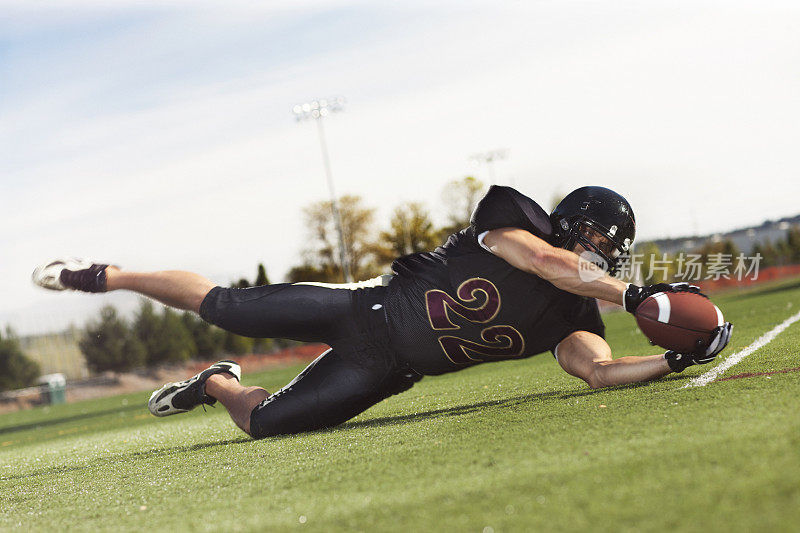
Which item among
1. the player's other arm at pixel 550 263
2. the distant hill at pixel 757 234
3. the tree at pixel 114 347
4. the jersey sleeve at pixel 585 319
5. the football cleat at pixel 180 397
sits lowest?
the distant hill at pixel 757 234

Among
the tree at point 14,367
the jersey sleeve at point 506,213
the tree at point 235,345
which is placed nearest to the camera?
the jersey sleeve at point 506,213

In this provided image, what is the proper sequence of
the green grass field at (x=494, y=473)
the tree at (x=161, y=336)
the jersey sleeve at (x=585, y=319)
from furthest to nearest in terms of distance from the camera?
the tree at (x=161, y=336), the jersey sleeve at (x=585, y=319), the green grass field at (x=494, y=473)

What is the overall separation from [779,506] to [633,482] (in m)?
0.42

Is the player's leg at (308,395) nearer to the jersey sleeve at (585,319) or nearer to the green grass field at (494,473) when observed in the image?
the green grass field at (494,473)

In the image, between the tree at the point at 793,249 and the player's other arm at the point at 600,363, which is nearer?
the player's other arm at the point at 600,363

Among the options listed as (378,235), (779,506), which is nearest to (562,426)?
(779,506)

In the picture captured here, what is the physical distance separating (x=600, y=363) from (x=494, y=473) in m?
2.08

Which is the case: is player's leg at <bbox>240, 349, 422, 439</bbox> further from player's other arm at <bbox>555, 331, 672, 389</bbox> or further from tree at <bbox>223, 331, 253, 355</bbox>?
tree at <bbox>223, 331, 253, 355</bbox>

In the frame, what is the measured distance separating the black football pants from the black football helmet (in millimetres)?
1077

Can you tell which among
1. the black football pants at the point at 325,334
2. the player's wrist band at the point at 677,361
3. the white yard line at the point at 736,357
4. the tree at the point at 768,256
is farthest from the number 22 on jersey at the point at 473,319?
the tree at the point at 768,256

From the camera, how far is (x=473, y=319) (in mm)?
3916

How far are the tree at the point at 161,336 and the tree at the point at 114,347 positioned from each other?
0.49 metres

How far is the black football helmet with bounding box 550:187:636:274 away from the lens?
4191mm

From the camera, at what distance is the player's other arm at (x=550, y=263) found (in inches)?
148
